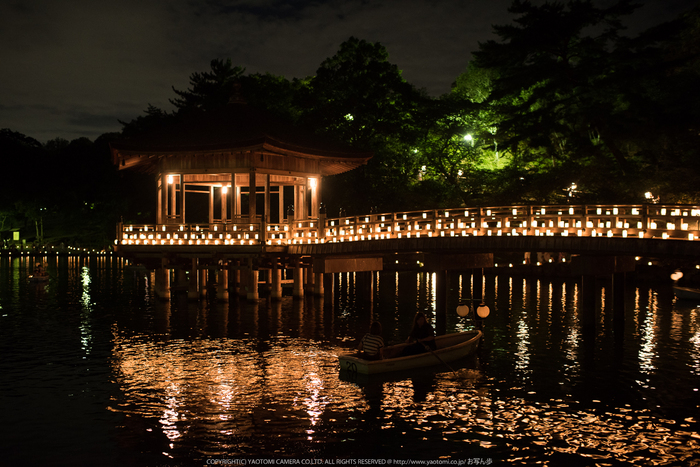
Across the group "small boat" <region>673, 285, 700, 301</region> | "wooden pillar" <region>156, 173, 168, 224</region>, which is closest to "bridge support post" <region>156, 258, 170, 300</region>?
"wooden pillar" <region>156, 173, 168, 224</region>

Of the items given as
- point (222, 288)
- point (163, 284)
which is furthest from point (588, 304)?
point (163, 284)

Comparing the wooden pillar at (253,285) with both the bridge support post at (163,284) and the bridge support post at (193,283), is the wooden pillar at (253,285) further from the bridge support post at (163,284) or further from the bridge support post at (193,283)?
the bridge support post at (163,284)

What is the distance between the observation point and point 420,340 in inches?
810

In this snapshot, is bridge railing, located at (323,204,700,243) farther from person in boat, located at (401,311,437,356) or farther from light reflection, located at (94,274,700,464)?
person in boat, located at (401,311,437,356)

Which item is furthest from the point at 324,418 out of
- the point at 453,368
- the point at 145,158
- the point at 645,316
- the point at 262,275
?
the point at 262,275

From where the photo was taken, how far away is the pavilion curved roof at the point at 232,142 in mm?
33938

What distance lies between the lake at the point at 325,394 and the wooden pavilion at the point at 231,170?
13.6 ft

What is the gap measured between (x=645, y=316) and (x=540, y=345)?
11.1m

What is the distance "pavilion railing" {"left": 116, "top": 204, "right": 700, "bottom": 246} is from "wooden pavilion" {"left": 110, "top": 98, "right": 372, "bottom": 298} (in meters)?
0.08

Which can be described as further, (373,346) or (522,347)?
(522,347)

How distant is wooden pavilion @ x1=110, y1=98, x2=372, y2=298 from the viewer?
111 feet

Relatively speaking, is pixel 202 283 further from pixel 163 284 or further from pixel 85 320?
pixel 85 320

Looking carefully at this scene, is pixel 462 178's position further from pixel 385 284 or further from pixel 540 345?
pixel 540 345

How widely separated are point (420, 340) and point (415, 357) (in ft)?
2.28
